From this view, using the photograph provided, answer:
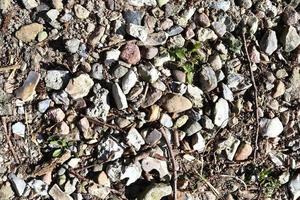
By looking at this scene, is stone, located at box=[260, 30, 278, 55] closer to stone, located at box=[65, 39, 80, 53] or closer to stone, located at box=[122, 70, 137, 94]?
stone, located at box=[122, 70, 137, 94]

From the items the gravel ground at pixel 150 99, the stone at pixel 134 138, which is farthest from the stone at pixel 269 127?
the stone at pixel 134 138

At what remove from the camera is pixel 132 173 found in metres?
2.21

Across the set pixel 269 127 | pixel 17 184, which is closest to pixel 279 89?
pixel 269 127

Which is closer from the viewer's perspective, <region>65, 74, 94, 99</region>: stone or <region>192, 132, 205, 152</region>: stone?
<region>65, 74, 94, 99</region>: stone

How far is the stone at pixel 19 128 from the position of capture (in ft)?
6.98

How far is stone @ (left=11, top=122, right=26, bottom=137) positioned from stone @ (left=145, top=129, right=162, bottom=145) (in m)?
0.47


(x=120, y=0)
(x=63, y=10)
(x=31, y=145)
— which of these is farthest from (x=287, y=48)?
(x=31, y=145)

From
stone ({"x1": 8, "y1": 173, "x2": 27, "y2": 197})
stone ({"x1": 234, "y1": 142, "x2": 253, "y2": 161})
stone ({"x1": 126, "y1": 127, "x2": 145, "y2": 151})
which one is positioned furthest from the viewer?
stone ({"x1": 234, "y1": 142, "x2": 253, "y2": 161})

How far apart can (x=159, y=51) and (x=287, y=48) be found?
1.81 feet

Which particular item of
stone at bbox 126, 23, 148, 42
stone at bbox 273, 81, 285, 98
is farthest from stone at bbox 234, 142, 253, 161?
stone at bbox 126, 23, 148, 42

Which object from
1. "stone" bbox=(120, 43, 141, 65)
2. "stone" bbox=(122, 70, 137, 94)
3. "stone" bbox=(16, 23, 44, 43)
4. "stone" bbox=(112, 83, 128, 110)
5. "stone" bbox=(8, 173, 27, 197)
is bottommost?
"stone" bbox=(8, 173, 27, 197)

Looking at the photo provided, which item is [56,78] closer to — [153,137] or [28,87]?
[28,87]

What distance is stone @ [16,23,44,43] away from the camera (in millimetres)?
2131

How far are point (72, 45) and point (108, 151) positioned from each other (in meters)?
0.42
